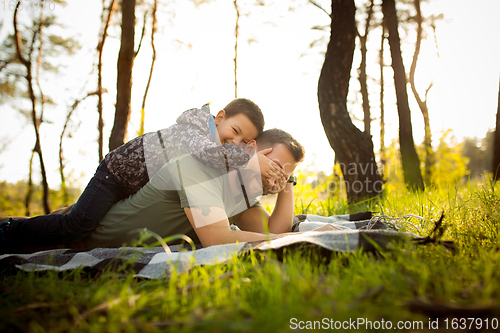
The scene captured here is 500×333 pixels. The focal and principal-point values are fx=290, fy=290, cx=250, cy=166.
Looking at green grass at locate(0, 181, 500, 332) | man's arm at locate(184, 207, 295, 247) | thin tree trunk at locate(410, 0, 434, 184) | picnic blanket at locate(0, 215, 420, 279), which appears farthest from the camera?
thin tree trunk at locate(410, 0, 434, 184)

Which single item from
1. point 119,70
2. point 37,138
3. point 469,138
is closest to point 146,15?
point 37,138

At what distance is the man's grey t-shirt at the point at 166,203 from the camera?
1.72 meters

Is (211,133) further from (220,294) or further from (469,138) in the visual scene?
(469,138)

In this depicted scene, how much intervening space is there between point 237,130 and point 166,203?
0.84m

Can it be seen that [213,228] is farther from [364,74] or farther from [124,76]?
[364,74]

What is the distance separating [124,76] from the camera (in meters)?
5.82

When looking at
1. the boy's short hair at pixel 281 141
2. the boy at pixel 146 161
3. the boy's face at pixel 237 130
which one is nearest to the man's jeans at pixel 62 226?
the boy at pixel 146 161

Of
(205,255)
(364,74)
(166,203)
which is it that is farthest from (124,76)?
(364,74)

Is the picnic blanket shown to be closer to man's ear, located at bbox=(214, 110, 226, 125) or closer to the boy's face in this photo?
the boy's face

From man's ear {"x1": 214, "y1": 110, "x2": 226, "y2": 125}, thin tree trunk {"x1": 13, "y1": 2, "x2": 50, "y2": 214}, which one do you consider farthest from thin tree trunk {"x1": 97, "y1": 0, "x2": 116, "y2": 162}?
man's ear {"x1": 214, "y1": 110, "x2": 226, "y2": 125}

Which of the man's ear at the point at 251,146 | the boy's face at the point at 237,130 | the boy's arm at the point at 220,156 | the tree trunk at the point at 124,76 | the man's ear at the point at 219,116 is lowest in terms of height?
the boy's arm at the point at 220,156

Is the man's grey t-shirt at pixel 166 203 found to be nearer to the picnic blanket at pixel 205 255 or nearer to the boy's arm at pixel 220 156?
the boy's arm at pixel 220 156

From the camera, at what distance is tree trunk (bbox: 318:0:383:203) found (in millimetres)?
4191

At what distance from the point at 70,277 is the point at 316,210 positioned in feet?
10.7
